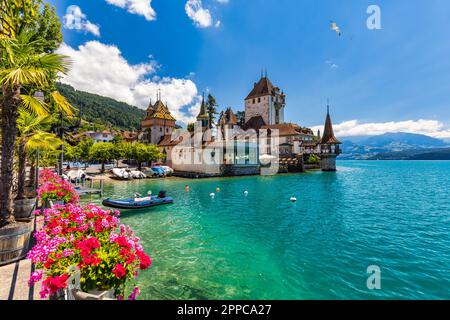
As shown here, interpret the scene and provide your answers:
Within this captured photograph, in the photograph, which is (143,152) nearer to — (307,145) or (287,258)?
(287,258)

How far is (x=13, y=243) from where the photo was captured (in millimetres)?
6629

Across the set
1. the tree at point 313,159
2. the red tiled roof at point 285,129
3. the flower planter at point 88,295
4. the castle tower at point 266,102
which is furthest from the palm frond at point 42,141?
the tree at point 313,159

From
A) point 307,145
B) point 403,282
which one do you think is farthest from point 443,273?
point 307,145

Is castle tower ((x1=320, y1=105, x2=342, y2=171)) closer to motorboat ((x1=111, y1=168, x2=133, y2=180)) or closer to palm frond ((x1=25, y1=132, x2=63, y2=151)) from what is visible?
motorboat ((x1=111, y1=168, x2=133, y2=180))

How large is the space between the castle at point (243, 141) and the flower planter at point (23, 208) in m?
37.2

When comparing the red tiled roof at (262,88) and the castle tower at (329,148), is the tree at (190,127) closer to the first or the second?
the red tiled roof at (262,88)

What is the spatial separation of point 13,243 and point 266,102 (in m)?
76.6

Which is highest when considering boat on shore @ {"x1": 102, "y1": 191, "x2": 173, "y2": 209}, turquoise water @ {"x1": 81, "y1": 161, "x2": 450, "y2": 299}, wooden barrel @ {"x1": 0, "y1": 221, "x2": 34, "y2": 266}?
wooden barrel @ {"x1": 0, "y1": 221, "x2": 34, "y2": 266}

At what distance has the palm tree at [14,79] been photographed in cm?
572

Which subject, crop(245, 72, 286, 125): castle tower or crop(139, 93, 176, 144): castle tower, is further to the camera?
crop(245, 72, 286, 125): castle tower

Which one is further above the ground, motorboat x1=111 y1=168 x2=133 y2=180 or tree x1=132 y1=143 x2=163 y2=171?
tree x1=132 y1=143 x2=163 y2=171

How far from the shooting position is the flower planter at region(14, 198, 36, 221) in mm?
9289

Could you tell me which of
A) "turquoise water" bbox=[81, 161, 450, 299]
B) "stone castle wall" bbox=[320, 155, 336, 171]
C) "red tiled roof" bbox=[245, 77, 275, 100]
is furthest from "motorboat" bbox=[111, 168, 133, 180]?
"stone castle wall" bbox=[320, 155, 336, 171]

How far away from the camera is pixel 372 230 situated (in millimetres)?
14711
